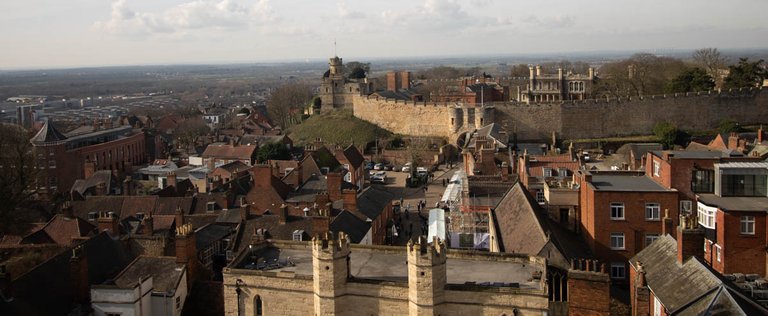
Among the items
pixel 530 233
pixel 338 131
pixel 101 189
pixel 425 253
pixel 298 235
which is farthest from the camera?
pixel 338 131

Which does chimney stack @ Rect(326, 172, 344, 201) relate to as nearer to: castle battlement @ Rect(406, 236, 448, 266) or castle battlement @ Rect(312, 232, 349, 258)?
castle battlement @ Rect(312, 232, 349, 258)

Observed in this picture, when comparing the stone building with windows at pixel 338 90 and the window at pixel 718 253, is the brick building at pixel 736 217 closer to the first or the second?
the window at pixel 718 253

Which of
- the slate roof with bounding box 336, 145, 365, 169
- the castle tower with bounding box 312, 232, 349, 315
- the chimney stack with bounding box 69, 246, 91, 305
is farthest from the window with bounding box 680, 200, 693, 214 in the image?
the slate roof with bounding box 336, 145, 365, 169

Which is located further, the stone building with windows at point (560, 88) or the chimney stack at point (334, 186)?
the stone building with windows at point (560, 88)

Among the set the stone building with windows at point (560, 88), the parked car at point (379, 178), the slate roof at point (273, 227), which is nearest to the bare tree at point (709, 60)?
the stone building with windows at point (560, 88)

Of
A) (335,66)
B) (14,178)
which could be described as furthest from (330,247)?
(335,66)

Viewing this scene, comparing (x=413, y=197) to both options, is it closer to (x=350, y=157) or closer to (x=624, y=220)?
(x=350, y=157)

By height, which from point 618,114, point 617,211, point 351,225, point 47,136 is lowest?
point 351,225
